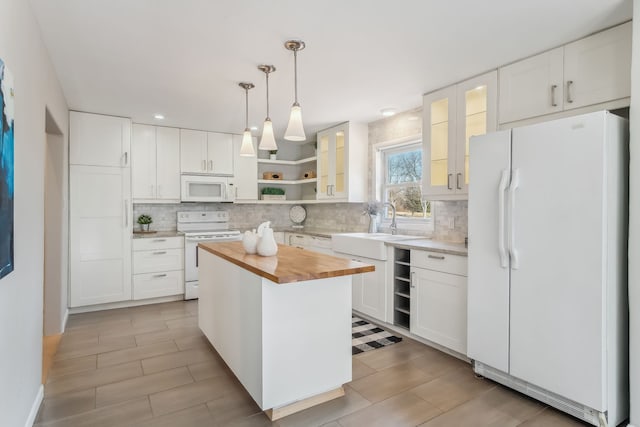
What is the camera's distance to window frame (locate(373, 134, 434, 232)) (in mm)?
3908

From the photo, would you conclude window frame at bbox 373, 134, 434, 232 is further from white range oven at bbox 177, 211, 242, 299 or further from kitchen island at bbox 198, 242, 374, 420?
white range oven at bbox 177, 211, 242, 299

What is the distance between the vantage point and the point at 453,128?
10.3ft

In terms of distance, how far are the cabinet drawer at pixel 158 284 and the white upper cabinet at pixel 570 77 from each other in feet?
13.5

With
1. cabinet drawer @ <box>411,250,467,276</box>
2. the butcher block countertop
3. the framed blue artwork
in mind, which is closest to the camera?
the framed blue artwork

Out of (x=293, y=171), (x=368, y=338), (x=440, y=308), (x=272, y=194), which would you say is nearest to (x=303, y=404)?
(x=368, y=338)

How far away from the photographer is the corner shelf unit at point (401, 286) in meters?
3.40

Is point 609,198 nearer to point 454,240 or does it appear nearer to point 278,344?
point 454,240

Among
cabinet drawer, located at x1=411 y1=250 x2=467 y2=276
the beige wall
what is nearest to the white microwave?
the beige wall

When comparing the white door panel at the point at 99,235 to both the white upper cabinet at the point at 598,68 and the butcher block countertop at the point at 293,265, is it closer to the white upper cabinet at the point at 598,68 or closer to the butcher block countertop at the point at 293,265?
the butcher block countertop at the point at 293,265

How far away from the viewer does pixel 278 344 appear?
6.61 feet

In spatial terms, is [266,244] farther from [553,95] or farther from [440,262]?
[553,95]

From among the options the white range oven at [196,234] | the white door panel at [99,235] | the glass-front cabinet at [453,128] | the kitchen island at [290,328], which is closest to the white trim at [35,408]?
the kitchen island at [290,328]

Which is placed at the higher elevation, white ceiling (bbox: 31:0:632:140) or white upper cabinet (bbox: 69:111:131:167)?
white ceiling (bbox: 31:0:632:140)

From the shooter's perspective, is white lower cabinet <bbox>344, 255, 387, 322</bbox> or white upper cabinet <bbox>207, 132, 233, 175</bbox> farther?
white upper cabinet <bbox>207, 132, 233, 175</bbox>
